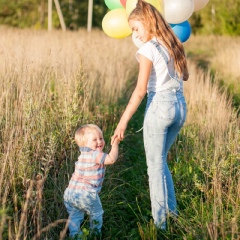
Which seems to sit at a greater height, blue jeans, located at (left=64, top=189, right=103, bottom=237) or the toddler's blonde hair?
the toddler's blonde hair

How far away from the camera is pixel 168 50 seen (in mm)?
2867

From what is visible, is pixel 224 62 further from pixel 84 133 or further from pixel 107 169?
pixel 84 133

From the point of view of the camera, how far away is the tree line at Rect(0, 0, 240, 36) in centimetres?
2272

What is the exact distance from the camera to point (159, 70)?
2.85 meters

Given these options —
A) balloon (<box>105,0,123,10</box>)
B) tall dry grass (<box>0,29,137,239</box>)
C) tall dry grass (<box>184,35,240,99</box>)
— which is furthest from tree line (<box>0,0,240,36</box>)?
balloon (<box>105,0,123,10</box>)

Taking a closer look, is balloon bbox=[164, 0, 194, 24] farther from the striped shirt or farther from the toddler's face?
the striped shirt

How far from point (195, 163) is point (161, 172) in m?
1.11

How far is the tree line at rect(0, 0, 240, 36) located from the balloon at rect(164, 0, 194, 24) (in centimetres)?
→ 1929

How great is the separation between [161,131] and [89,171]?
0.56m

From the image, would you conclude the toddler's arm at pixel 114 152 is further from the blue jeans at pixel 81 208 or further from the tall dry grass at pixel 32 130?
the tall dry grass at pixel 32 130

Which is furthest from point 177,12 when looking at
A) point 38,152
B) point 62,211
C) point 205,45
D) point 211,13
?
point 211,13

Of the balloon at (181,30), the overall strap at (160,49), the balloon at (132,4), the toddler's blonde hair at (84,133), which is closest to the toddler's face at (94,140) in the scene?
the toddler's blonde hair at (84,133)

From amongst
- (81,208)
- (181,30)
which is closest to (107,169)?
(81,208)

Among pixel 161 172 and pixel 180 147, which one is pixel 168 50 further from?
pixel 180 147
